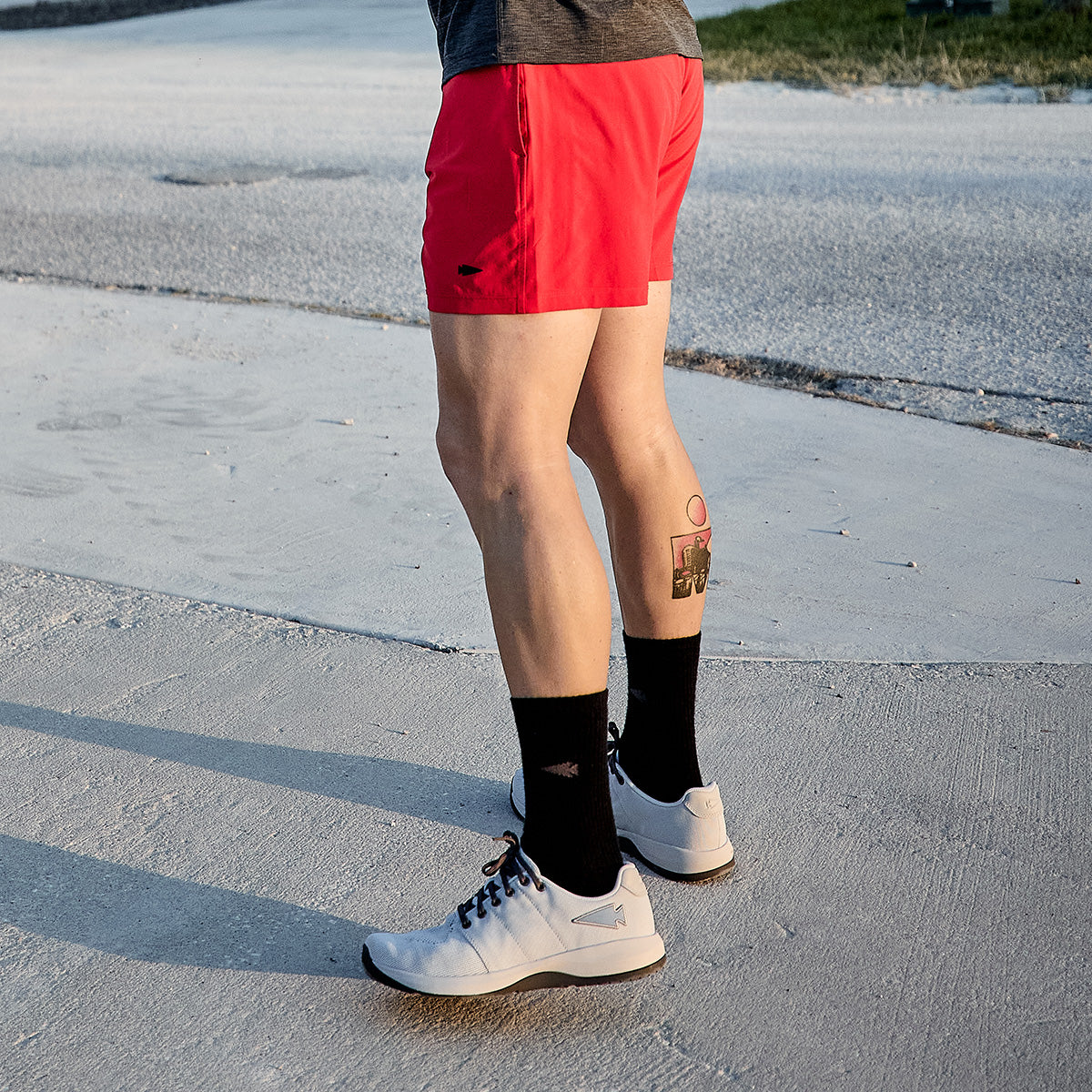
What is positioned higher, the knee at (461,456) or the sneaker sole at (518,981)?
the knee at (461,456)

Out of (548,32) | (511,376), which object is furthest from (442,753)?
(548,32)

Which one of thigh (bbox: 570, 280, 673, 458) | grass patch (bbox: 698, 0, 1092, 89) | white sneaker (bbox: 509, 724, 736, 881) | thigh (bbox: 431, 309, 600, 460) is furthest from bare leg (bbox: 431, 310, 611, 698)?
grass patch (bbox: 698, 0, 1092, 89)

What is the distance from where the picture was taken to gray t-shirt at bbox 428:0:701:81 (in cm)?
147

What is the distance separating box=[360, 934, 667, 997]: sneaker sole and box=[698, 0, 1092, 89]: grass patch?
10.3m

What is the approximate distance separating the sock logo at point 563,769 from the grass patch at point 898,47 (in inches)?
403

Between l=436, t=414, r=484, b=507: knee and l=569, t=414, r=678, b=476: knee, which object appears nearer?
l=436, t=414, r=484, b=507: knee

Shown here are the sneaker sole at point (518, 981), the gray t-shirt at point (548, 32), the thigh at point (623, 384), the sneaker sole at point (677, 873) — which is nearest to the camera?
the gray t-shirt at point (548, 32)

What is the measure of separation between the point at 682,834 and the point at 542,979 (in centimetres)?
34

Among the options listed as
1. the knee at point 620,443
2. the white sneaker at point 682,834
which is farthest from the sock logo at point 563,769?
the knee at point 620,443

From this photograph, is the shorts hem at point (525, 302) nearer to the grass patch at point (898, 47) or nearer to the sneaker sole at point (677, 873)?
the sneaker sole at point (677, 873)

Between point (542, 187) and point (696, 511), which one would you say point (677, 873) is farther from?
point (542, 187)

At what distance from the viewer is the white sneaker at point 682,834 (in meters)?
1.83

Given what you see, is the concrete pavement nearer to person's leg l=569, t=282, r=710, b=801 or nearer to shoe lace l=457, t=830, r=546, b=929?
shoe lace l=457, t=830, r=546, b=929

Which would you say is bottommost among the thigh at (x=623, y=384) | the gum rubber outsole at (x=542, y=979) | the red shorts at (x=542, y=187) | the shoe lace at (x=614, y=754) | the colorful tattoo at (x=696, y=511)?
the gum rubber outsole at (x=542, y=979)
